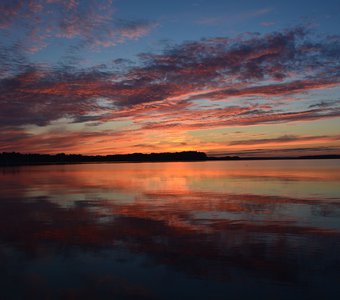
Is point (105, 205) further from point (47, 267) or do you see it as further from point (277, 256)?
point (277, 256)

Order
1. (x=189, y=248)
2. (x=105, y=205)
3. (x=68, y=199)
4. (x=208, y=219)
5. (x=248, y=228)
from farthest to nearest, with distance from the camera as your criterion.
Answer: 1. (x=68, y=199)
2. (x=105, y=205)
3. (x=208, y=219)
4. (x=248, y=228)
5. (x=189, y=248)

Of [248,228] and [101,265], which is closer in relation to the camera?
[101,265]

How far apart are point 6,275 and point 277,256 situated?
681 cm

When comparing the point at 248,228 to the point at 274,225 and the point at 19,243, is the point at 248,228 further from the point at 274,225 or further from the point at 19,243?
the point at 19,243

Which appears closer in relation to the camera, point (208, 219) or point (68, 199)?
point (208, 219)

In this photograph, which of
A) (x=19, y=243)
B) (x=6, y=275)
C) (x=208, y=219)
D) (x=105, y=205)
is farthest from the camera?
(x=105, y=205)

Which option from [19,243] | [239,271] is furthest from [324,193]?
[19,243]

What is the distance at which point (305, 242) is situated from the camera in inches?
448

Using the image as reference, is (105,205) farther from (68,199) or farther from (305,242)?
(305,242)

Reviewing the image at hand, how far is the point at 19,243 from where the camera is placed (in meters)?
11.9

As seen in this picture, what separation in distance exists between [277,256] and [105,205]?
12.1 metres

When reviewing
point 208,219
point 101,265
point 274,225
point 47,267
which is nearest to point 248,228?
point 274,225

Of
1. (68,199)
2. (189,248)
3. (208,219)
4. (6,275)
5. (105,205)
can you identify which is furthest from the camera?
(68,199)

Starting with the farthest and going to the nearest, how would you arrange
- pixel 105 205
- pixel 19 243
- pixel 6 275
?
pixel 105 205 → pixel 19 243 → pixel 6 275
